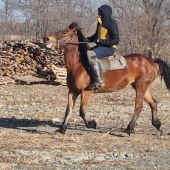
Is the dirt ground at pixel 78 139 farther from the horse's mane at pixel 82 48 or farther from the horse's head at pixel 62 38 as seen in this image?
the horse's head at pixel 62 38

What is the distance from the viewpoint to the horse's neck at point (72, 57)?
1241 cm

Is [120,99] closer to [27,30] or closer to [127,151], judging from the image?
[127,151]

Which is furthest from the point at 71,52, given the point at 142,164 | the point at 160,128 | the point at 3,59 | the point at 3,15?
the point at 3,15

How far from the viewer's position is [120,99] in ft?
67.3

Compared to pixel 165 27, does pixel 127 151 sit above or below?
above

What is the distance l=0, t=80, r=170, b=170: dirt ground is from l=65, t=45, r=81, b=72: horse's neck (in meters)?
1.49

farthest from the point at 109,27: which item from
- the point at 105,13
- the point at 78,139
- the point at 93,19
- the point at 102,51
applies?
the point at 93,19

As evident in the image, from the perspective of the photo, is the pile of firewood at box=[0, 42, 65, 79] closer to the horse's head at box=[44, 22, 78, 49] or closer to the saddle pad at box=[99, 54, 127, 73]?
the saddle pad at box=[99, 54, 127, 73]

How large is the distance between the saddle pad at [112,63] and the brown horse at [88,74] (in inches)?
4.2

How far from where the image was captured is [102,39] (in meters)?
12.5

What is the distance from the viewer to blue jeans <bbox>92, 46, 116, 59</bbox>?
40.9 ft

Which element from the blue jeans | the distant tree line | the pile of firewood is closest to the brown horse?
the blue jeans

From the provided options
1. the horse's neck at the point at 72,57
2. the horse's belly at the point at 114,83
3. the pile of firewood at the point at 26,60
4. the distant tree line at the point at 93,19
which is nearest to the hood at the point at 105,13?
the horse's neck at the point at 72,57

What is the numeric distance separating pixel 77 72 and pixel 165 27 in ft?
79.4
